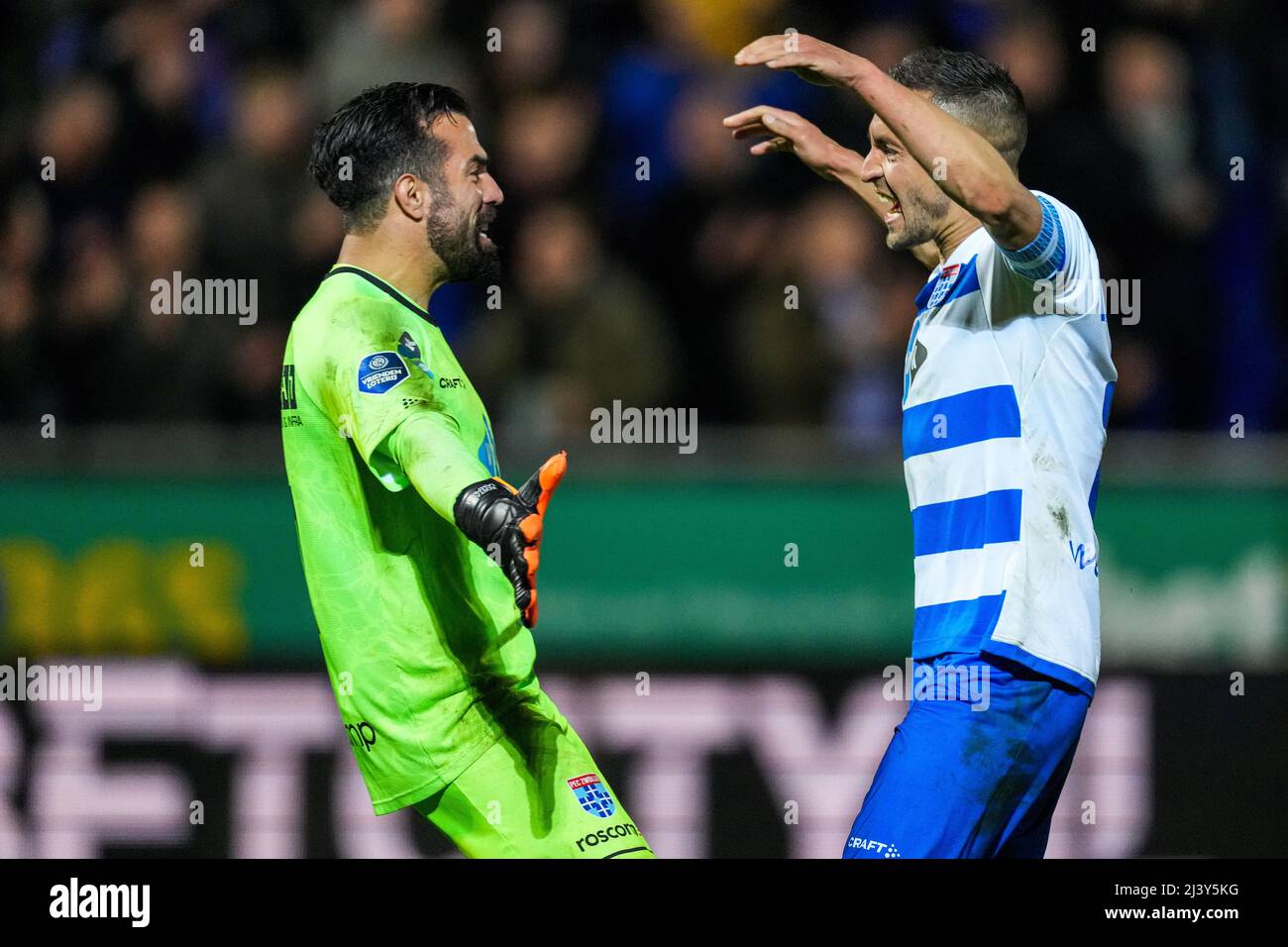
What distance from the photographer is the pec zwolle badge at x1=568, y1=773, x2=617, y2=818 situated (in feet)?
14.9

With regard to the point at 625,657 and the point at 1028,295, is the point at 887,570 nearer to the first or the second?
the point at 625,657

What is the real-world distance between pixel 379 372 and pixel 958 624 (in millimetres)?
1432

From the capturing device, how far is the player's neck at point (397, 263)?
4.65 meters

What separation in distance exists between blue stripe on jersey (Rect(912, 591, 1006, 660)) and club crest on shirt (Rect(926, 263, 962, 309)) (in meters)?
0.73

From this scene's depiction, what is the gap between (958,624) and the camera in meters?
4.38

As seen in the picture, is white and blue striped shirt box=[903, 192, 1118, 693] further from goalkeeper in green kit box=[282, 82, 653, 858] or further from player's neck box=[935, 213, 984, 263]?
goalkeeper in green kit box=[282, 82, 653, 858]

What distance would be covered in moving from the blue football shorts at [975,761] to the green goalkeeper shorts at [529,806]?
0.60 meters

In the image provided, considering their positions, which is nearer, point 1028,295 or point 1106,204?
point 1028,295

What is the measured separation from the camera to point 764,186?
860cm

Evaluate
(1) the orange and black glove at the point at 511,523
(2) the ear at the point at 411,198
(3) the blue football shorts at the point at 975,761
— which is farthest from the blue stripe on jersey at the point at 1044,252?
(2) the ear at the point at 411,198

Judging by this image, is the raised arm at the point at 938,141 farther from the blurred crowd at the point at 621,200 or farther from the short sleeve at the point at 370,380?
the blurred crowd at the point at 621,200

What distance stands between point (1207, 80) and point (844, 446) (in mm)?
2582

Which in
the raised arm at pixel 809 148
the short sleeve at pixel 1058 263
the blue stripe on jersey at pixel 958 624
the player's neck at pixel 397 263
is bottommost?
the blue stripe on jersey at pixel 958 624
